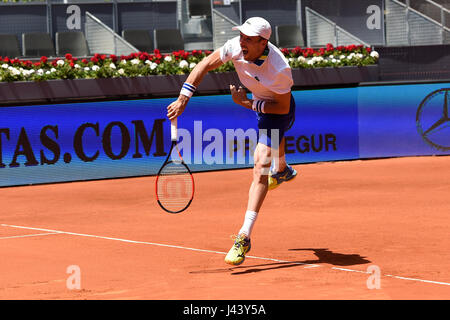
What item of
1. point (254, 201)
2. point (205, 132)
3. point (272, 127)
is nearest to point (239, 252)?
point (254, 201)

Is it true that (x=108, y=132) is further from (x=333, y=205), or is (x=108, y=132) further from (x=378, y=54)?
(x=378, y=54)

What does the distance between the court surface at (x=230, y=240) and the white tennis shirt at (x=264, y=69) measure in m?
1.60

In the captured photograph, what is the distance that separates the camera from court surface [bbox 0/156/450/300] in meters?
6.55

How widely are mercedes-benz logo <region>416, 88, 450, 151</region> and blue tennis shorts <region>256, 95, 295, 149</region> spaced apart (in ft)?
34.5

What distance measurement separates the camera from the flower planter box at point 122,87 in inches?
605

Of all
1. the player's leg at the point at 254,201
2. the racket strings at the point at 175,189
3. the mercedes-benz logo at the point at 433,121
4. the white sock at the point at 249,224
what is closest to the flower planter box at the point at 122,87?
the mercedes-benz logo at the point at 433,121

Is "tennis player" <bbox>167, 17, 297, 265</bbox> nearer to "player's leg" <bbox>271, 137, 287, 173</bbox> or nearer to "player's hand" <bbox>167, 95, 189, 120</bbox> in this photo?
"player's hand" <bbox>167, 95, 189, 120</bbox>

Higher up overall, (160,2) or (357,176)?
(160,2)

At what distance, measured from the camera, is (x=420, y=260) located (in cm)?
760

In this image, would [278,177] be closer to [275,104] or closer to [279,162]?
[279,162]

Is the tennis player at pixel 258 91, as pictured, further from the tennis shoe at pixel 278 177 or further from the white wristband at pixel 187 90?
the tennis shoe at pixel 278 177

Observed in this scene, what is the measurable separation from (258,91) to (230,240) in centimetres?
199
